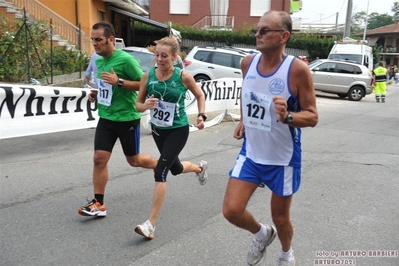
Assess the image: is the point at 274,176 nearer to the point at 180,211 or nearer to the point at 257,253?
the point at 257,253

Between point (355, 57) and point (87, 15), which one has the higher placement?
point (87, 15)

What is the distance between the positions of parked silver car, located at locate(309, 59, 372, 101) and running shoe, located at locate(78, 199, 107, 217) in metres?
15.9

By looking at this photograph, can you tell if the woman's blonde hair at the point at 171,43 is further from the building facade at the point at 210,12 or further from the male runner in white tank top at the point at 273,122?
the building facade at the point at 210,12

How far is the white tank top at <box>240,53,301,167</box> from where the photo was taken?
277cm

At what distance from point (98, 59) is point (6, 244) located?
2.10 m

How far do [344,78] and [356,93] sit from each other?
945 millimetres

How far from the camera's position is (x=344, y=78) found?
60.3 ft

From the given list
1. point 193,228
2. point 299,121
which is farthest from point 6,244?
point 299,121

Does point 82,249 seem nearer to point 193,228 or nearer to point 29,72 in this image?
point 193,228

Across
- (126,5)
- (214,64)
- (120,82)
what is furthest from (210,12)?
(120,82)

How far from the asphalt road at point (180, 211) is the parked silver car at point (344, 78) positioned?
1149 cm

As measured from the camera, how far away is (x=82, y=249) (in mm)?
A: 3498

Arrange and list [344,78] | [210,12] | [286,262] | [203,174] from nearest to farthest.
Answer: [286,262], [203,174], [344,78], [210,12]

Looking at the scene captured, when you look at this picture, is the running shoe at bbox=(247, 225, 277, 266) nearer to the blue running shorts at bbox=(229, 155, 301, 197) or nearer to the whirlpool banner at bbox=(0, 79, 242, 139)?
the blue running shorts at bbox=(229, 155, 301, 197)
